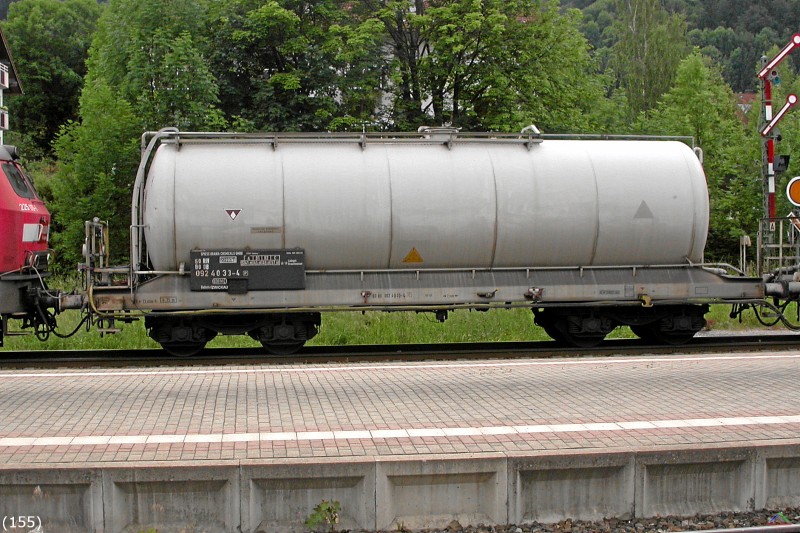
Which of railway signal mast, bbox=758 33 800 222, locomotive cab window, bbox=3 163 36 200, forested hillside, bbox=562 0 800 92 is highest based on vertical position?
forested hillside, bbox=562 0 800 92

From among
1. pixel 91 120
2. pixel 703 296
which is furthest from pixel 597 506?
pixel 91 120

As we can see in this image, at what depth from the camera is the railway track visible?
11.6 m

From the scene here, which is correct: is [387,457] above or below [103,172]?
below

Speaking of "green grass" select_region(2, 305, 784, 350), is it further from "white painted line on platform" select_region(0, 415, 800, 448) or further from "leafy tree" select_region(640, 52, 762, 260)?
"leafy tree" select_region(640, 52, 762, 260)

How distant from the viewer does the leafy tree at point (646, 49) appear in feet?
159

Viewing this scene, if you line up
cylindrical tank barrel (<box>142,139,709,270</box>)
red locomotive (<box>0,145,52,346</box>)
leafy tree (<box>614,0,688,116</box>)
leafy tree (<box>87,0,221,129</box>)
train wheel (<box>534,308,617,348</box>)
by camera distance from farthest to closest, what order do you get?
leafy tree (<box>614,0,688,116</box>), leafy tree (<box>87,0,221,129</box>), train wheel (<box>534,308,617,348</box>), cylindrical tank barrel (<box>142,139,709,270</box>), red locomotive (<box>0,145,52,346</box>)

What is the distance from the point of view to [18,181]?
12094 mm

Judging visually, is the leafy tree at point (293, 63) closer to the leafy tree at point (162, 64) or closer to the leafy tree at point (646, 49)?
the leafy tree at point (162, 64)

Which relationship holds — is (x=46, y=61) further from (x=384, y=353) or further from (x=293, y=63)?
(x=384, y=353)

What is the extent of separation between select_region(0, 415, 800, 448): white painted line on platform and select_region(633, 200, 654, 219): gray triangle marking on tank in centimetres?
597

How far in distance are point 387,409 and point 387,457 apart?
188cm

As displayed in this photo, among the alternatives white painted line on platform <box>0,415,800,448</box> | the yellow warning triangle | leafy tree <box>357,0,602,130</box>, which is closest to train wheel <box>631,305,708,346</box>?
the yellow warning triangle

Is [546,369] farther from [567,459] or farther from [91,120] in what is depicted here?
[91,120]

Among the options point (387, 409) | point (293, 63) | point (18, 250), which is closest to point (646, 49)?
point (293, 63)
